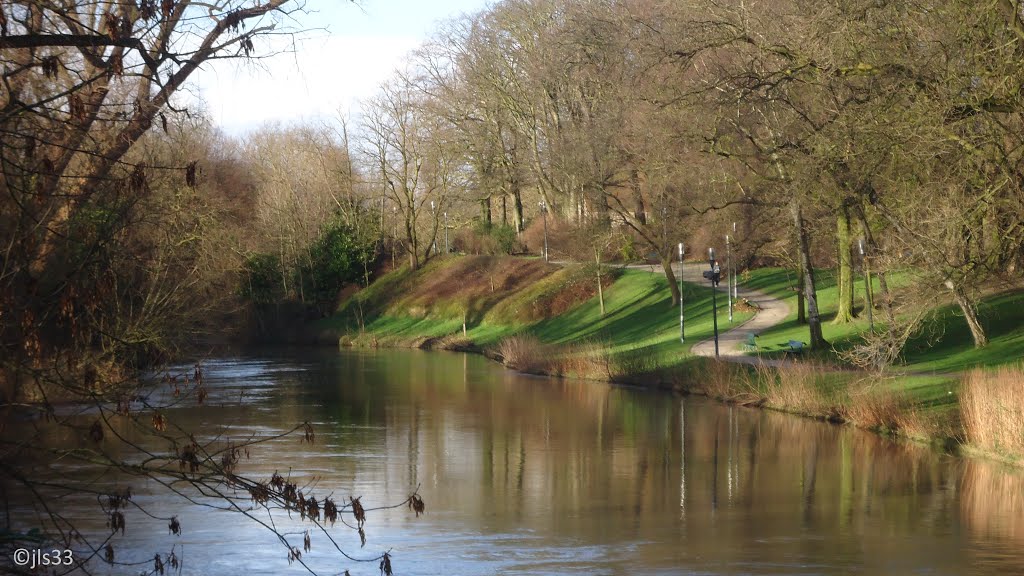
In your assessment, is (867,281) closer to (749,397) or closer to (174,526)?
(749,397)

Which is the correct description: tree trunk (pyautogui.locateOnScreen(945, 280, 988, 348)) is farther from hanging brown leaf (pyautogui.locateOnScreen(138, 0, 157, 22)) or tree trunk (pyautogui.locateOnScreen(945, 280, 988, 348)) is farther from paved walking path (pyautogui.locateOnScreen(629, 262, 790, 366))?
hanging brown leaf (pyautogui.locateOnScreen(138, 0, 157, 22))

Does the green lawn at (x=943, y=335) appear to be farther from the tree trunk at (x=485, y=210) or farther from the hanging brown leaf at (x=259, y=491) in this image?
the tree trunk at (x=485, y=210)

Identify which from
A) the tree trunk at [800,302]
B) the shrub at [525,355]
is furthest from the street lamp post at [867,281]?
the shrub at [525,355]

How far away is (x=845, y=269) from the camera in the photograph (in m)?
31.0

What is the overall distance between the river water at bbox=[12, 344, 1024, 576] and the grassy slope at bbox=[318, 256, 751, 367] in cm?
874

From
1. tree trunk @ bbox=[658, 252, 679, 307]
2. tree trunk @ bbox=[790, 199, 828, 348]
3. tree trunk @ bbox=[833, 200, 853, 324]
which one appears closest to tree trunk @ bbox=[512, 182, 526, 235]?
tree trunk @ bbox=[658, 252, 679, 307]

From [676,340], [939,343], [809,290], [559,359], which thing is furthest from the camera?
[676,340]

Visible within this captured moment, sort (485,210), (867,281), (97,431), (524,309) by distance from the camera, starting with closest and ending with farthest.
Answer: (97,431) → (867,281) → (524,309) → (485,210)

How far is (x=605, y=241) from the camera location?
42219 millimetres

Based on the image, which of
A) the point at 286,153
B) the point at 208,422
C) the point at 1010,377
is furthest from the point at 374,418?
the point at 286,153

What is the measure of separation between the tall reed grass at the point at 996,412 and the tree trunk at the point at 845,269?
9148 millimetres

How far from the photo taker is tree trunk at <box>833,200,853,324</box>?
28453mm

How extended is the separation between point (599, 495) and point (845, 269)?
56.7 feet

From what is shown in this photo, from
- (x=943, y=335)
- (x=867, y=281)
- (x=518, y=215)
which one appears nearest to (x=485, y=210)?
(x=518, y=215)
